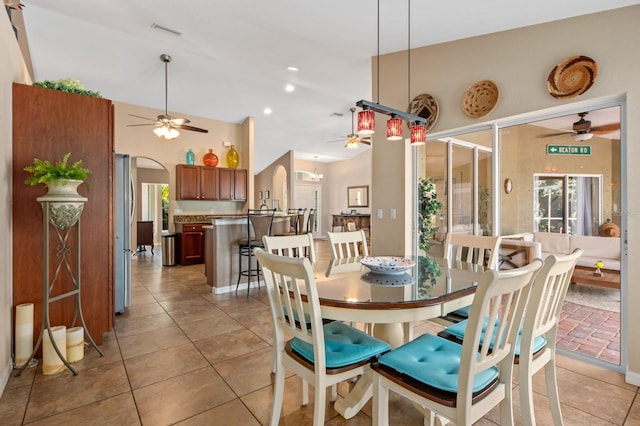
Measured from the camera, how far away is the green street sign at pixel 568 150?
8.65 feet

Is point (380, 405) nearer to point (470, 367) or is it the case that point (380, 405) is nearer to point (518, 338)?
point (470, 367)

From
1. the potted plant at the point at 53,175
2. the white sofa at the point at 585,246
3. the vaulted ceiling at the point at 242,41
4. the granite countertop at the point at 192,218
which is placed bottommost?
the white sofa at the point at 585,246

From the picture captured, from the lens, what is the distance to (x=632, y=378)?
2.21 meters

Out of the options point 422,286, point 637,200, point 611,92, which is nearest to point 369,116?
point 422,286

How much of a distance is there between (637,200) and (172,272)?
6.22 meters

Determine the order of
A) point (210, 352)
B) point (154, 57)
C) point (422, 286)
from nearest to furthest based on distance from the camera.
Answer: point (422, 286)
point (210, 352)
point (154, 57)

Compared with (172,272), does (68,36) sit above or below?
above

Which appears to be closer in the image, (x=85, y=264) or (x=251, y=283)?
(x=85, y=264)

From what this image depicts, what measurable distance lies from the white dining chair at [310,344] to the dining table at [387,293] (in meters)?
0.13

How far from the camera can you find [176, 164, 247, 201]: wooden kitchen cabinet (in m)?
6.50

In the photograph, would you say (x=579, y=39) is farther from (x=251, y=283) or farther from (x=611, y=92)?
(x=251, y=283)

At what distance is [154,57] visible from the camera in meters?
4.84

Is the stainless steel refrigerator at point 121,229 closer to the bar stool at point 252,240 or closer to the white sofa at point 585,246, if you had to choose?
the bar stool at point 252,240

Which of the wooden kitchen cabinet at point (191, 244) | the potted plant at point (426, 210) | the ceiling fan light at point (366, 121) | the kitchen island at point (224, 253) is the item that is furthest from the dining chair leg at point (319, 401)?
the wooden kitchen cabinet at point (191, 244)
